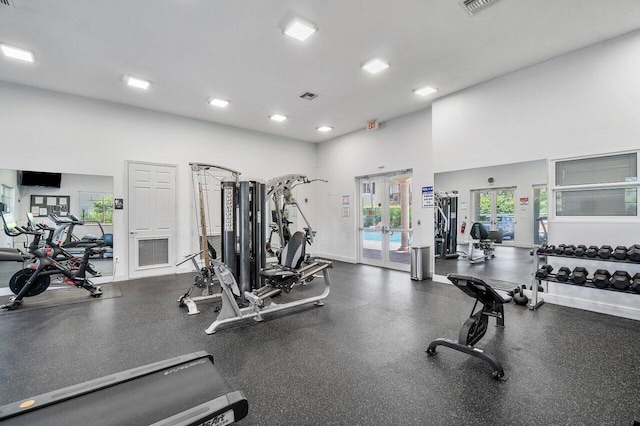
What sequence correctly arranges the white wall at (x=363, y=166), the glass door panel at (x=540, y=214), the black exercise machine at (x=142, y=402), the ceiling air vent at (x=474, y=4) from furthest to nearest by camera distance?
the white wall at (x=363, y=166) → the glass door panel at (x=540, y=214) → the ceiling air vent at (x=474, y=4) → the black exercise machine at (x=142, y=402)

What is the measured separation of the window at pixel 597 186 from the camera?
3.48 m

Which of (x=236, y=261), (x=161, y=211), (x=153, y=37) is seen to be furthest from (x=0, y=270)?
(x=153, y=37)

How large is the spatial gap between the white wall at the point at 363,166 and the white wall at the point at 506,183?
1.68 feet

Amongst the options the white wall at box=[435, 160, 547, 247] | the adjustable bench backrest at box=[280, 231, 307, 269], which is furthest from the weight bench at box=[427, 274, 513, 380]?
the white wall at box=[435, 160, 547, 247]

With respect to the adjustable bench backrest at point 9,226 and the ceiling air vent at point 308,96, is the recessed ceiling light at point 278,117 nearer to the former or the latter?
the ceiling air vent at point 308,96

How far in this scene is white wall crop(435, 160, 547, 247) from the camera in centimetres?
437

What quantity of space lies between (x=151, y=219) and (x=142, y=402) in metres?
4.96

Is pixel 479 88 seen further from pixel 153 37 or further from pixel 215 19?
pixel 153 37

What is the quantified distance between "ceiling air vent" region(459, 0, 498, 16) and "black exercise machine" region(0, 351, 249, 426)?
396cm

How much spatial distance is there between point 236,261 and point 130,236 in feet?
10.3

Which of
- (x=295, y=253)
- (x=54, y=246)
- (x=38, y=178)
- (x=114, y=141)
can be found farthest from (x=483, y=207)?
(x=38, y=178)

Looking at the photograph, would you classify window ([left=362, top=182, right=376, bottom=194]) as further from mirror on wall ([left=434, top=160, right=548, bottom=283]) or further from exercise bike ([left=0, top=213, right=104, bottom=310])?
exercise bike ([left=0, top=213, right=104, bottom=310])

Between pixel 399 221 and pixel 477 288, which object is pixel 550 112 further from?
pixel 399 221

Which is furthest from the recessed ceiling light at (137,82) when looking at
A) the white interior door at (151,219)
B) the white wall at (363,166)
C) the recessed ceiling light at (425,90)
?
the white wall at (363,166)
